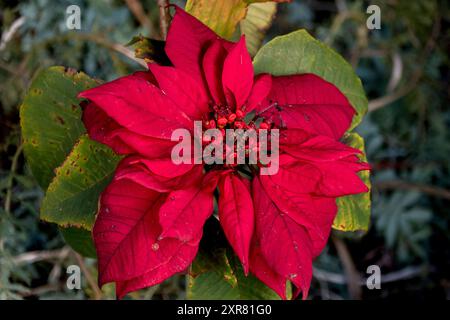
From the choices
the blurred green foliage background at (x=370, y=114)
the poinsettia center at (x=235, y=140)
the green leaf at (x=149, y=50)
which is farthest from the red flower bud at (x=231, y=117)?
the blurred green foliage background at (x=370, y=114)

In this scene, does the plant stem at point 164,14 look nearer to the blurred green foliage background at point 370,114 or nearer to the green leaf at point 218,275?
the green leaf at point 218,275

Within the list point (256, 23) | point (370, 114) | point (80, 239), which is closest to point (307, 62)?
point (256, 23)

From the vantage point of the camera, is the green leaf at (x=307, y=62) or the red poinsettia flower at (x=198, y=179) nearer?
the red poinsettia flower at (x=198, y=179)

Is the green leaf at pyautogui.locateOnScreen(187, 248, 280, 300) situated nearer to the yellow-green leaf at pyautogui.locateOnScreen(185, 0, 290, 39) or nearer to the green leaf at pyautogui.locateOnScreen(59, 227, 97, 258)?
the green leaf at pyautogui.locateOnScreen(59, 227, 97, 258)

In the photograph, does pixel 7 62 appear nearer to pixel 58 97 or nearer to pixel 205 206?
pixel 58 97

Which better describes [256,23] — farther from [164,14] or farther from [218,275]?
[218,275]

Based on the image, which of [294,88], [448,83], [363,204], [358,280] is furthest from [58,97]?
[448,83]

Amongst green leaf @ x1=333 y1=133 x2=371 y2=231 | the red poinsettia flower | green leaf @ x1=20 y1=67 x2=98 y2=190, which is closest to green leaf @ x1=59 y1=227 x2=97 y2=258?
green leaf @ x1=20 y1=67 x2=98 y2=190
